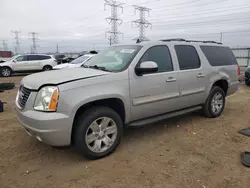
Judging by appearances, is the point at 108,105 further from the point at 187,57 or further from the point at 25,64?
the point at 25,64

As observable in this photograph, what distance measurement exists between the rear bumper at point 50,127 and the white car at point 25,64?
15.3 meters

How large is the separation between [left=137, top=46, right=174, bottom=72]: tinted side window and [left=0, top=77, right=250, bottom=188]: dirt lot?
1328 mm

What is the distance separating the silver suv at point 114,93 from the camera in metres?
3.05

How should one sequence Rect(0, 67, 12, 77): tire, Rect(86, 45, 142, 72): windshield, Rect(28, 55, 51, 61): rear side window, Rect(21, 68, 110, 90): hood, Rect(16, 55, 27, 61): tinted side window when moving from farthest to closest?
Rect(28, 55, 51, 61): rear side window
Rect(16, 55, 27, 61): tinted side window
Rect(0, 67, 12, 77): tire
Rect(86, 45, 142, 72): windshield
Rect(21, 68, 110, 90): hood

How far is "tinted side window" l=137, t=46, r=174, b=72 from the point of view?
405 centimetres

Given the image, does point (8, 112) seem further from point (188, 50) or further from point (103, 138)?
point (188, 50)

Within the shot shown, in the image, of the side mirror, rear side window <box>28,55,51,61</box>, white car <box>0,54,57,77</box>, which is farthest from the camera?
rear side window <box>28,55,51,61</box>

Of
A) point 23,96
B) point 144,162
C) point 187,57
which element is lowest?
point 144,162

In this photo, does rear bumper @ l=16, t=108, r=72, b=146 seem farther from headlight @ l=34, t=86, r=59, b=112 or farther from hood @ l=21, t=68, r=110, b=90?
hood @ l=21, t=68, r=110, b=90

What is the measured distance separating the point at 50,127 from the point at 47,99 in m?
0.38

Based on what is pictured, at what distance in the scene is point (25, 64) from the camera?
17.0 meters

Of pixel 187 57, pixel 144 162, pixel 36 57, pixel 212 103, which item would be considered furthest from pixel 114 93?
pixel 36 57

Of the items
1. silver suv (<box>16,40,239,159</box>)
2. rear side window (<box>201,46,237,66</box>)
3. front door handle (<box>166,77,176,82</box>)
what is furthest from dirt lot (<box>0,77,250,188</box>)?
rear side window (<box>201,46,237,66</box>)

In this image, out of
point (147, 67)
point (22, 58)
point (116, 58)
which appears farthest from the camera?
point (22, 58)
